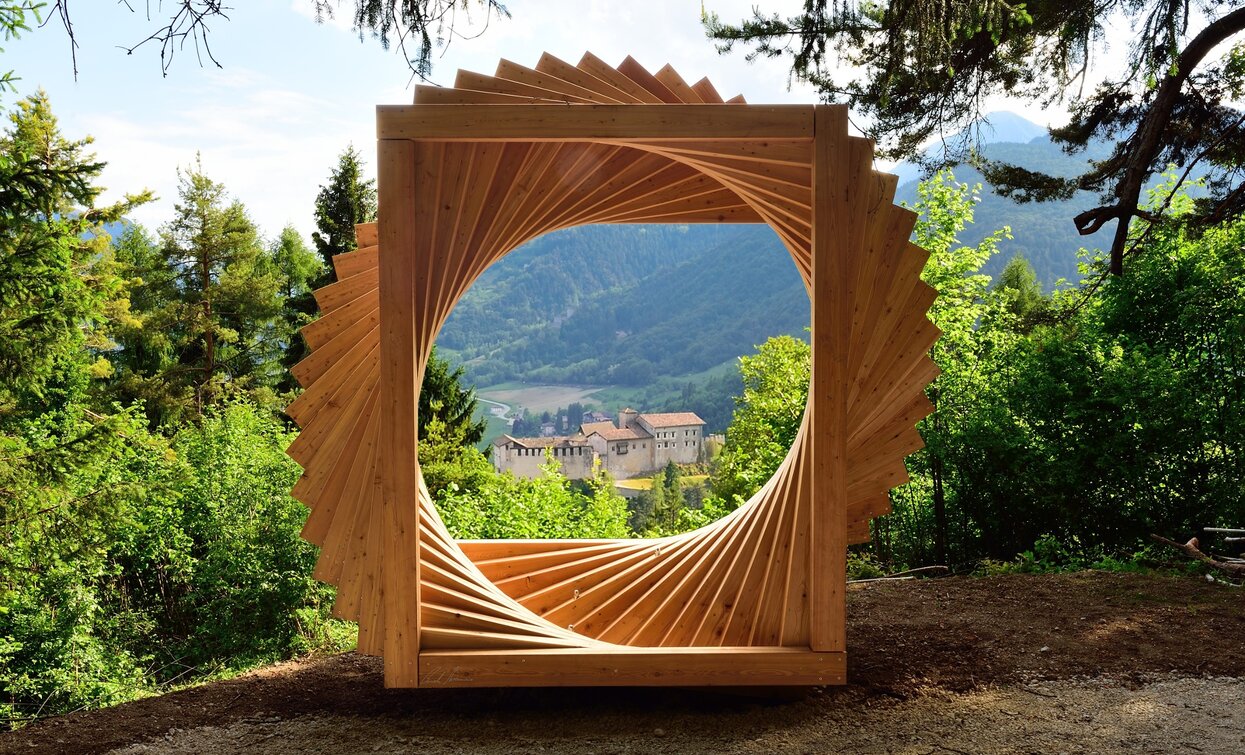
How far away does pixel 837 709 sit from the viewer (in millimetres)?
4555

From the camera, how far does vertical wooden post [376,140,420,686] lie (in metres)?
4.18

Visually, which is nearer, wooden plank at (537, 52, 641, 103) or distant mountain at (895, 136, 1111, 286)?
wooden plank at (537, 52, 641, 103)

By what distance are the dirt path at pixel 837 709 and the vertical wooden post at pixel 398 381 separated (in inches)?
25.2

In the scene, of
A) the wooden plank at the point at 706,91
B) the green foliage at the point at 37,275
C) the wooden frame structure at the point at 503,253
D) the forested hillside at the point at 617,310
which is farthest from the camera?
the forested hillside at the point at 617,310

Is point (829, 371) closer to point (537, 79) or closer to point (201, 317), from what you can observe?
point (537, 79)

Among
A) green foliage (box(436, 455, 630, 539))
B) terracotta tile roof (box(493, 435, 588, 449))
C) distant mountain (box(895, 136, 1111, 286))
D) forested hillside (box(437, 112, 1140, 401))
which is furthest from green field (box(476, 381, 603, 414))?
green foliage (box(436, 455, 630, 539))

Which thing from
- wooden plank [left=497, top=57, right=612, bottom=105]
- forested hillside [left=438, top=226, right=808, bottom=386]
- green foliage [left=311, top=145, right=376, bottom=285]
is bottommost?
wooden plank [left=497, top=57, right=612, bottom=105]

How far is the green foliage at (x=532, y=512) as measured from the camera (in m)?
10.7

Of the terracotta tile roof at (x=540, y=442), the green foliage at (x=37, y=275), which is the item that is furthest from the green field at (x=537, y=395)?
the green foliage at (x=37, y=275)

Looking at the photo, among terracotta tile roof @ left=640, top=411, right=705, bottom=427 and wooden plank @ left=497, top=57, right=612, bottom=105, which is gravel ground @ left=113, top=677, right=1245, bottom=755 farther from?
terracotta tile roof @ left=640, top=411, right=705, bottom=427

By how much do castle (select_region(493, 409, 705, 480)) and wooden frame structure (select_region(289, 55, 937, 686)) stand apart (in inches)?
1570

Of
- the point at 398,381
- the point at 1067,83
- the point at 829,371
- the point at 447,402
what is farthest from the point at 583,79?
the point at 447,402

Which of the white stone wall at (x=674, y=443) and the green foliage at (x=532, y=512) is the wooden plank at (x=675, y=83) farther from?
the white stone wall at (x=674, y=443)

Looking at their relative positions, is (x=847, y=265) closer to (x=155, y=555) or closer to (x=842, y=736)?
(x=842, y=736)
